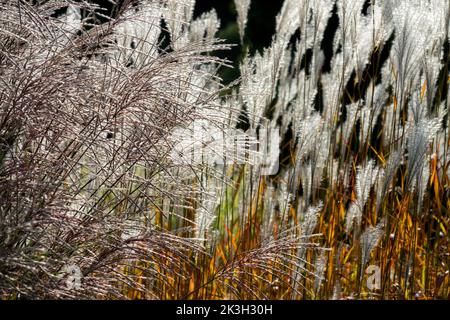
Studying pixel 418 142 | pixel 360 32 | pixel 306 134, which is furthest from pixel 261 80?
pixel 418 142

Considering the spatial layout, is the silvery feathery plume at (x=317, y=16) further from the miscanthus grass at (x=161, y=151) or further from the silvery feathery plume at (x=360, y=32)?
the silvery feathery plume at (x=360, y=32)

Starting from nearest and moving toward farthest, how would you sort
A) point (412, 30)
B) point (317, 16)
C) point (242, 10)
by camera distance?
point (412, 30), point (317, 16), point (242, 10)

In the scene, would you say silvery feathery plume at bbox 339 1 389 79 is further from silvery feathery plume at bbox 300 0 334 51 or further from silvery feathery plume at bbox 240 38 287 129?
silvery feathery plume at bbox 240 38 287 129

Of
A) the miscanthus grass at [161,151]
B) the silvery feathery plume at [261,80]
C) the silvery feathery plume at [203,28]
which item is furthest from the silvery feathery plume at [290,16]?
the silvery feathery plume at [203,28]

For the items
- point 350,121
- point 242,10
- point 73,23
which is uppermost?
point 242,10

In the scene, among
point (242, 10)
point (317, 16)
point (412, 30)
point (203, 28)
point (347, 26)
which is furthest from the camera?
point (242, 10)

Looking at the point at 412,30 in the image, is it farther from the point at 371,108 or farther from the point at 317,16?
the point at 317,16

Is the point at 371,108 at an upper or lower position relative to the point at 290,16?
lower

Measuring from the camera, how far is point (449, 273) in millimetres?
3348

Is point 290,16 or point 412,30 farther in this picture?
point 290,16

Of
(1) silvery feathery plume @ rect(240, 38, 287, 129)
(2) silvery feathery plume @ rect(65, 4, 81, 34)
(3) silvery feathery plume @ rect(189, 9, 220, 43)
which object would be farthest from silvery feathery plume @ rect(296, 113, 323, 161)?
(2) silvery feathery plume @ rect(65, 4, 81, 34)

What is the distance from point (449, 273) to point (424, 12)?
108 cm

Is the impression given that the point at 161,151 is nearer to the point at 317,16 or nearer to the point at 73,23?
the point at 73,23
